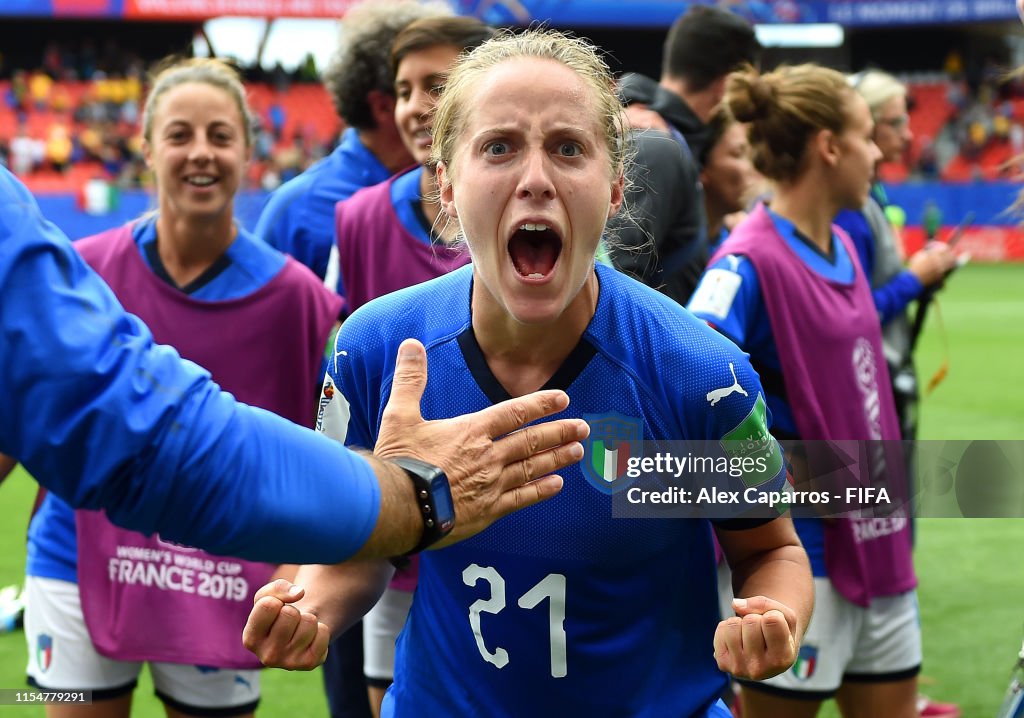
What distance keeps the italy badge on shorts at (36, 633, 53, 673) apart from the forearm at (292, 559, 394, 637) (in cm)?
154

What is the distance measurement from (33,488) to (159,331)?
23.1 feet

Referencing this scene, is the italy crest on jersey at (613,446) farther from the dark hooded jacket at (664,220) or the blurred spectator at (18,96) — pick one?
the blurred spectator at (18,96)

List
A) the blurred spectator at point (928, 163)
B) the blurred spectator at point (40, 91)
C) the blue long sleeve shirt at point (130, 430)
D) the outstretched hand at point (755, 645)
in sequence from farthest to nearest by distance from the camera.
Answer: the blurred spectator at point (928, 163)
the blurred spectator at point (40, 91)
the outstretched hand at point (755, 645)
the blue long sleeve shirt at point (130, 430)

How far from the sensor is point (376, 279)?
3.99 meters

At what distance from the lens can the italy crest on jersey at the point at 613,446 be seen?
2338 millimetres

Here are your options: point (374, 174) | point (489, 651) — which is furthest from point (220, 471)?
point (374, 174)

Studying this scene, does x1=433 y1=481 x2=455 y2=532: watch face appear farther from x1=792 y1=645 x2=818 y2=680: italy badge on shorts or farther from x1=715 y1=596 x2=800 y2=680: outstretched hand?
x1=792 y1=645 x2=818 y2=680: italy badge on shorts

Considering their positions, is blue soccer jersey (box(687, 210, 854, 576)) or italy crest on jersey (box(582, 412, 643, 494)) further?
blue soccer jersey (box(687, 210, 854, 576))

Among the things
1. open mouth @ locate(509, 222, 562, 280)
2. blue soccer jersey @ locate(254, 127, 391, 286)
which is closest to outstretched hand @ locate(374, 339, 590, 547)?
open mouth @ locate(509, 222, 562, 280)

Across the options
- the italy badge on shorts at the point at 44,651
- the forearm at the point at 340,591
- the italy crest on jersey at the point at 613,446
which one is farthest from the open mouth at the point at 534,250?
the italy badge on shorts at the point at 44,651

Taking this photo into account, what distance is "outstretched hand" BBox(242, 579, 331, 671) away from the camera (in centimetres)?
217

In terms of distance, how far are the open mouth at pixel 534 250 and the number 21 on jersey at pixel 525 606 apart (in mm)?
597

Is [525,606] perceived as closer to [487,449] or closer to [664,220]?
[487,449]

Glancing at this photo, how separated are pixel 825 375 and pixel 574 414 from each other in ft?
5.04
